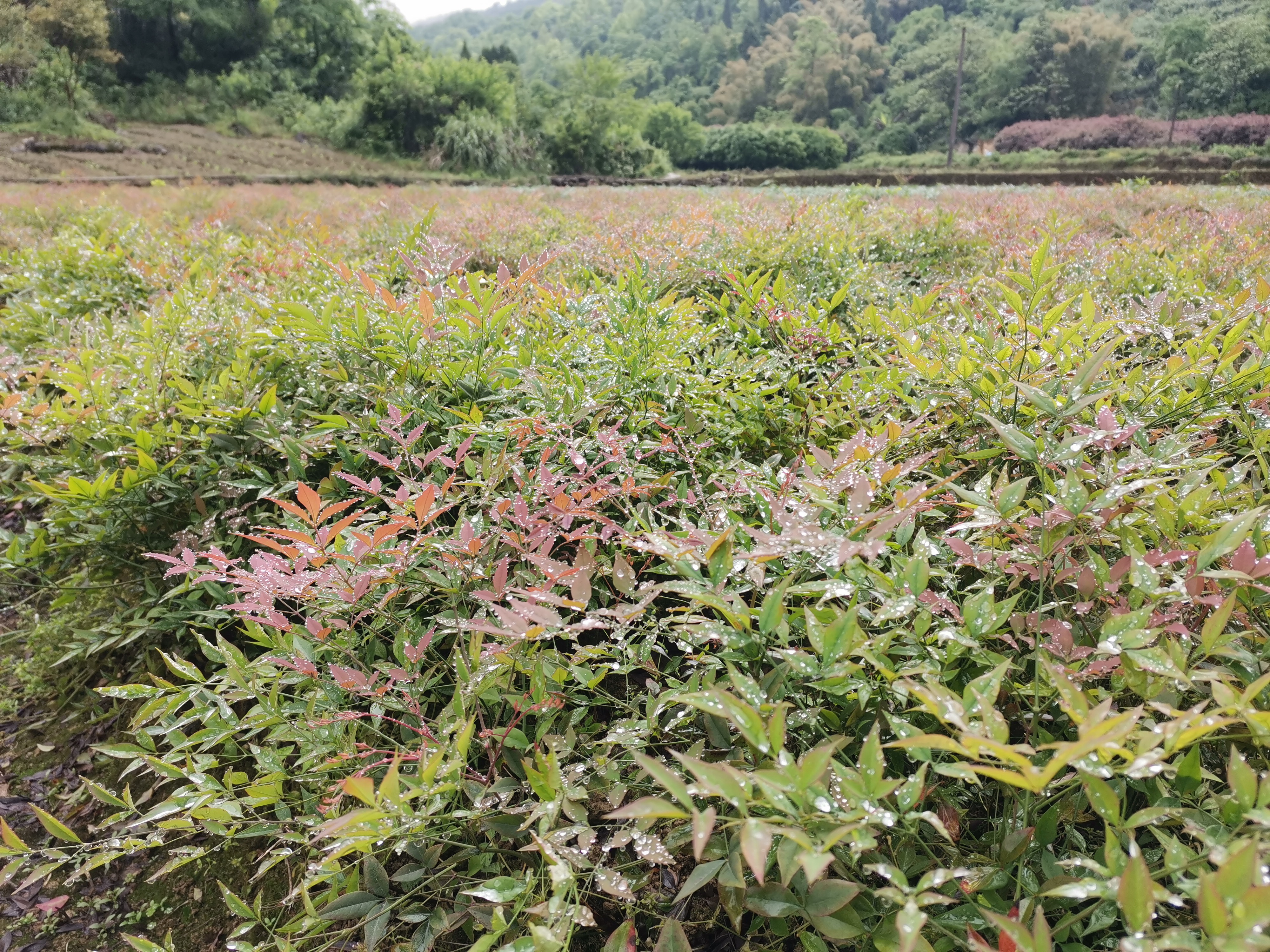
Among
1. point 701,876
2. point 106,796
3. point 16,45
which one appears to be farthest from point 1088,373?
point 16,45

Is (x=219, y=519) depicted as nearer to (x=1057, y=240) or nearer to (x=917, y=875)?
(x=917, y=875)

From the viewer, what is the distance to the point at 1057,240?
10.1 feet

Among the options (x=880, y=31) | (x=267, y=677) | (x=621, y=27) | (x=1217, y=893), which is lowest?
(x=267, y=677)

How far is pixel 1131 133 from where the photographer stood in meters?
29.7

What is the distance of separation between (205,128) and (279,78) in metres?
10.1

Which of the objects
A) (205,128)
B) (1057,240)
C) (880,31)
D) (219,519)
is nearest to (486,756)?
(219,519)

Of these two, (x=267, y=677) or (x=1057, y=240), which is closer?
(x=267, y=677)

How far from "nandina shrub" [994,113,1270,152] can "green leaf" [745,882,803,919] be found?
3613 centimetres

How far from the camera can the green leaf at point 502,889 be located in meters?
0.84

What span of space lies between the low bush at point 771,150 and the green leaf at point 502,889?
142 feet

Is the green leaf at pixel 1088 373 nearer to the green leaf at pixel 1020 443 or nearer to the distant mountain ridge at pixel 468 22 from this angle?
the green leaf at pixel 1020 443

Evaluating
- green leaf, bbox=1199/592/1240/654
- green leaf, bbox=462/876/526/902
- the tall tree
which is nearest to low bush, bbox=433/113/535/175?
the tall tree

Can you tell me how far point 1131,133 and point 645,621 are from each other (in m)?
40.9

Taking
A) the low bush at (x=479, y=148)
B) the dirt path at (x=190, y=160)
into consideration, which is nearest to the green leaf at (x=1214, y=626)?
the dirt path at (x=190, y=160)
